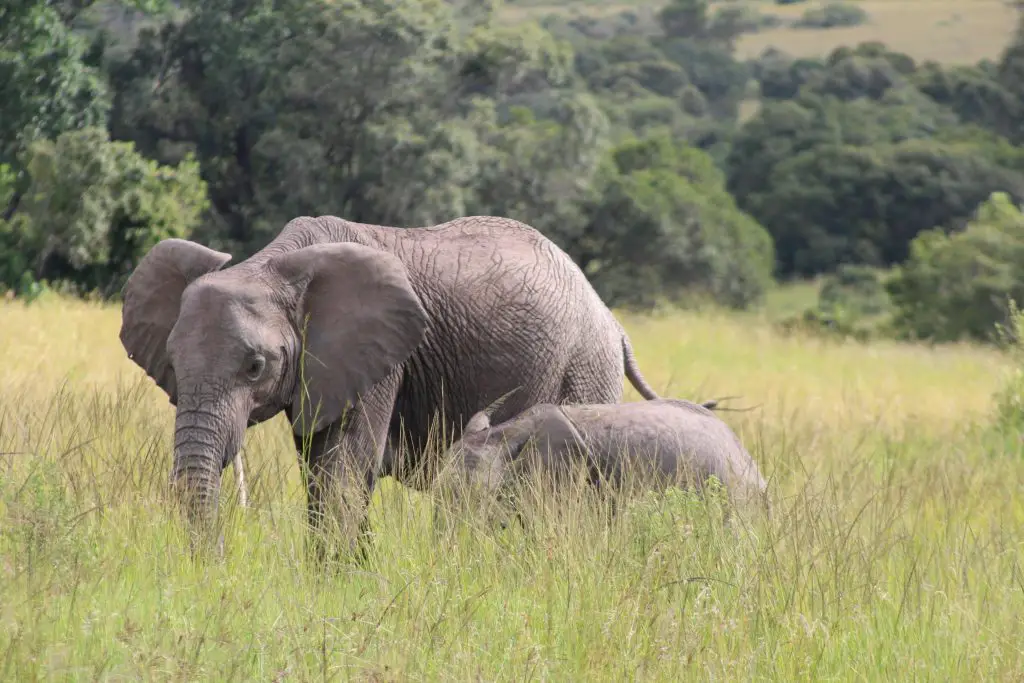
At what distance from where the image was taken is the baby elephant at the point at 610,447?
20.4ft

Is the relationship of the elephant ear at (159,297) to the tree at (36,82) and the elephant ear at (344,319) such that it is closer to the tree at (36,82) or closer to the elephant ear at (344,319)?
the elephant ear at (344,319)

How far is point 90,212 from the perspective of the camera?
73.0ft

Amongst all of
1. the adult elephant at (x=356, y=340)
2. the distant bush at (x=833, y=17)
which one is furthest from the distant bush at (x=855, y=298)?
the distant bush at (x=833, y=17)

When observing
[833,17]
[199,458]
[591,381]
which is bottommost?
[833,17]

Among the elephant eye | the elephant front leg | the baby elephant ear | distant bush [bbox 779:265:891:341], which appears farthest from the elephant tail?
distant bush [bbox 779:265:891:341]

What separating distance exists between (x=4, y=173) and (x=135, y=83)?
8456mm

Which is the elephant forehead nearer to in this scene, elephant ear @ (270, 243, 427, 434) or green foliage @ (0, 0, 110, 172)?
elephant ear @ (270, 243, 427, 434)

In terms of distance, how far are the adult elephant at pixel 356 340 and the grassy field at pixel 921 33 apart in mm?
109109

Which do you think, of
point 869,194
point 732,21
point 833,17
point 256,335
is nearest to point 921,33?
point 732,21

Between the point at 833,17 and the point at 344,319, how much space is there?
142m

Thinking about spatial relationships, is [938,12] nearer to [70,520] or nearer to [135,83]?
[135,83]

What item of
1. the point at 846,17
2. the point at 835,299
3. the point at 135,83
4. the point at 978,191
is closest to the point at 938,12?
the point at 846,17

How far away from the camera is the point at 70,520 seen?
523 centimetres

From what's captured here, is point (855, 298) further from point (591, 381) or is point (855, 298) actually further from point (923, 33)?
point (923, 33)
